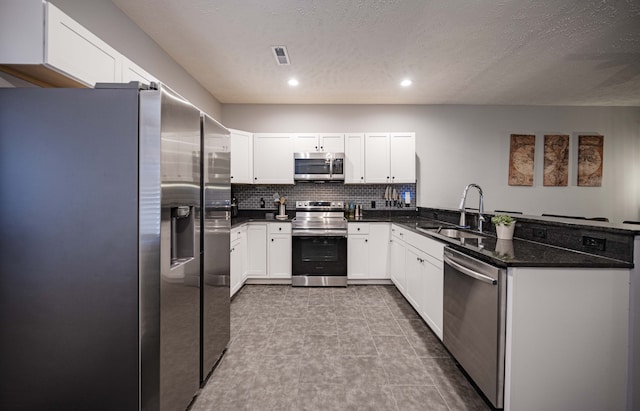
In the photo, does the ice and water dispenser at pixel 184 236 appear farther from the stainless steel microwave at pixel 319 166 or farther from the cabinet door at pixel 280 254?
the stainless steel microwave at pixel 319 166

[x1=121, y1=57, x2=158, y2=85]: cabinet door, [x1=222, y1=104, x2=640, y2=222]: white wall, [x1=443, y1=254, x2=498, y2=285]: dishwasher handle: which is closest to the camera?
[x1=443, y1=254, x2=498, y2=285]: dishwasher handle

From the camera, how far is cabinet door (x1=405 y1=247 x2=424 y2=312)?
9.11 ft

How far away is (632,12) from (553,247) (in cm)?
210

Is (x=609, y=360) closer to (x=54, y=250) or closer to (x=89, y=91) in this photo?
(x=54, y=250)

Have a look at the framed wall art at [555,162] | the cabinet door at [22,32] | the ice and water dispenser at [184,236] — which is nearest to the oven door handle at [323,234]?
the ice and water dispenser at [184,236]

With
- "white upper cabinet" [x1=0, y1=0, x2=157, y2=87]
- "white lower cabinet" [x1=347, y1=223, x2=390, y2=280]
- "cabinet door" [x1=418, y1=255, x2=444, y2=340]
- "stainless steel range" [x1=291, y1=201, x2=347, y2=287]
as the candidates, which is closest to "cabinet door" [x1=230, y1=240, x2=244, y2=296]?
"stainless steel range" [x1=291, y1=201, x2=347, y2=287]

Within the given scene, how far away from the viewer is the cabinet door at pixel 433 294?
2.32 meters

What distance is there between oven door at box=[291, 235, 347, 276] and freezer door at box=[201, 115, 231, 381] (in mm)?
1695

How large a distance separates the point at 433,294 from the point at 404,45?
238cm

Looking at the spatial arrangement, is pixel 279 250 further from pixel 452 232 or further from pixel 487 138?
pixel 487 138

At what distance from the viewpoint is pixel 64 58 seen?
128 cm

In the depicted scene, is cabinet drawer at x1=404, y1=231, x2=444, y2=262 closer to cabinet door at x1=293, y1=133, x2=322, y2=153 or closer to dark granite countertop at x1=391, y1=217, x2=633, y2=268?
dark granite countertop at x1=391, y1=217, x2=633, y2=268

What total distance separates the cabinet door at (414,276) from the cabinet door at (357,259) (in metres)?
0.82

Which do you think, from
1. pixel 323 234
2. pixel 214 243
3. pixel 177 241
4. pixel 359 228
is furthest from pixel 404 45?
pixel 177 241
